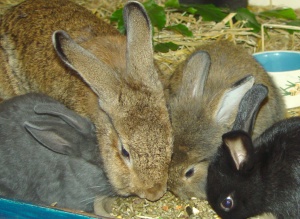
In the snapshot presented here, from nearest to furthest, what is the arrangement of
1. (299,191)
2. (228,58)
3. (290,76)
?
(299,191)
(228,58)
(290,76)

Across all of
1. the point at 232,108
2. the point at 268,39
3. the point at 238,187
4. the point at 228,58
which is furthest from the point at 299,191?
the point at 268,39

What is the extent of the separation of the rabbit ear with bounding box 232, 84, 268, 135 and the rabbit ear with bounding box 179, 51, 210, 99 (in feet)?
1.38

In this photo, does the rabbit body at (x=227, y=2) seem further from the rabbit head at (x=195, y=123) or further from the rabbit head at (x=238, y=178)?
the rabbit head at (x=238, y=178)

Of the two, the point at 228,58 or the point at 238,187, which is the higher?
the point at 228,58

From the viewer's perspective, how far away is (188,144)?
4.15m

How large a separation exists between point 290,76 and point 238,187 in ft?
5.02

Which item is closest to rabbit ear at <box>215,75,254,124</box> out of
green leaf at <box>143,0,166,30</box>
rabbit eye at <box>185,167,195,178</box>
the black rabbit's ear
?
rabbit eye at <box>185,167,195,178</box>

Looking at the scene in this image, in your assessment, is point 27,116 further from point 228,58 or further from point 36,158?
point 228,58

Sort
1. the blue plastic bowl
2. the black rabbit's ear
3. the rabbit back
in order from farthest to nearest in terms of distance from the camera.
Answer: the blue plastic bowl < the rabbit back < the black rabbit's ear

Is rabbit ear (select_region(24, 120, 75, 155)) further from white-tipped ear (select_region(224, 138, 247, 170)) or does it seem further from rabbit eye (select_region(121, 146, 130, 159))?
white-tipped ear (select_region(224, 138, 247, 170))

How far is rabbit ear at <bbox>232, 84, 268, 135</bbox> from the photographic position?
3982 millimetres

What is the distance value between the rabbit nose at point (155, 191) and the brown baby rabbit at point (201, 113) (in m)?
0.27

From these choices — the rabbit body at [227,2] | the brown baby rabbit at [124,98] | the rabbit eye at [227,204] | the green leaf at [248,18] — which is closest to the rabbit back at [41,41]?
the brown baby rabbit at [124,98]

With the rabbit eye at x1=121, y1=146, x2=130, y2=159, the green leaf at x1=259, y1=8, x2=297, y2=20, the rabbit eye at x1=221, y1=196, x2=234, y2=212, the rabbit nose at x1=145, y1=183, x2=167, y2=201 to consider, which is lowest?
the rabbit eye at x1=221, y1=196, x2=234, y2=212
